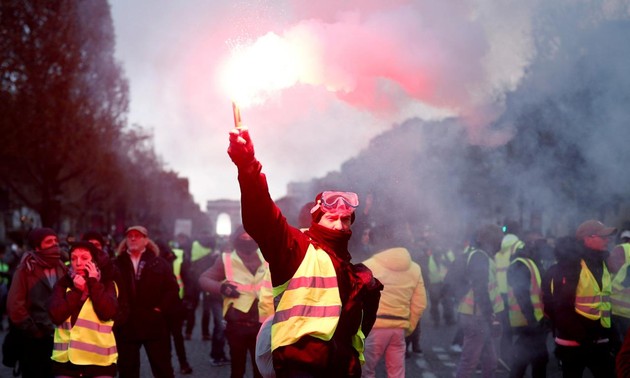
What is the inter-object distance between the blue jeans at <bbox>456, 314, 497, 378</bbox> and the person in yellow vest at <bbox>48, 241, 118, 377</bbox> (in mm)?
3875

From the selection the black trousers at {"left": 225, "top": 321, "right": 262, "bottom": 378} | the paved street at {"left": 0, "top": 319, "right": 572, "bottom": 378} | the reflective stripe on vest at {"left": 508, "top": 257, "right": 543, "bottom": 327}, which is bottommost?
the paved street at {"left": 0, "top": 319, "right": 572, "bottom": 378}

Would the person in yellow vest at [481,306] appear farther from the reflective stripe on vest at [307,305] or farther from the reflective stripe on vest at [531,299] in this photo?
the reflective stripe on vest at [307,305]

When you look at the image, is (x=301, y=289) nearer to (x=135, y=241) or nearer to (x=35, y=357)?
(x=135, y=241)

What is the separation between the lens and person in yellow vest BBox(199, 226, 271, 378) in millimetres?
7367

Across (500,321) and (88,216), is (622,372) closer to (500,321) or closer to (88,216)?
(500,321)

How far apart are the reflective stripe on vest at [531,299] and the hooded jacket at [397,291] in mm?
1476

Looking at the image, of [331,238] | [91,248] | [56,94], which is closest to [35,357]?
[91,248]

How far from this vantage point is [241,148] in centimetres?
345

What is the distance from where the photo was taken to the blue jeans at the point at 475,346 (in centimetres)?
789

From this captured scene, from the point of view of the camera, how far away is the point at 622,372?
338 centimetres

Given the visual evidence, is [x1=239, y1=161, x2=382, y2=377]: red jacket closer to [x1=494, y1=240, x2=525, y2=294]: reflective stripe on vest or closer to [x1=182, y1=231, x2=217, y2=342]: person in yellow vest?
[x1=494, y1=240, x2=525, y2=294]: reflective stripe on vest

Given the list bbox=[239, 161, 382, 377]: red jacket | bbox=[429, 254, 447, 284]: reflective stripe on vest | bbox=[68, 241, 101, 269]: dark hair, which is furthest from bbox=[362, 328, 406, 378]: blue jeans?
bbox=[429, 254, 447, 284]: reflective stripe on vest

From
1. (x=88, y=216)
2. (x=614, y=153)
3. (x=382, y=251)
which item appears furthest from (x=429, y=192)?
(x=88, y=216)

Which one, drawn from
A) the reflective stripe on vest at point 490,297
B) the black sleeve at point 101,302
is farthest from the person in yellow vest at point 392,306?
the black sleeve at point 101,302
